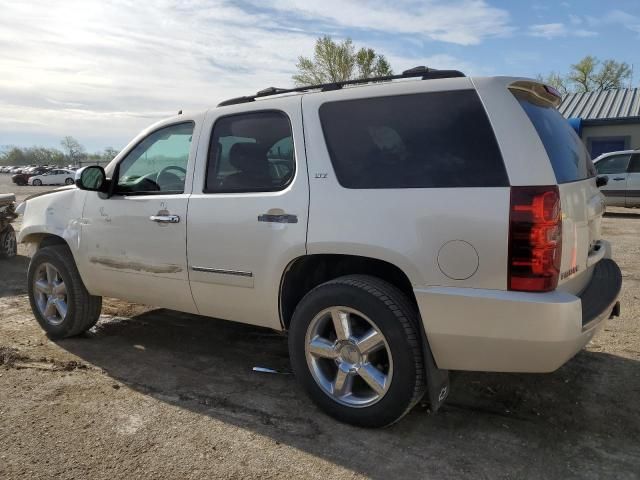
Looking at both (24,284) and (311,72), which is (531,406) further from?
(311,72)

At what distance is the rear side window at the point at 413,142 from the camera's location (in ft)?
9.01

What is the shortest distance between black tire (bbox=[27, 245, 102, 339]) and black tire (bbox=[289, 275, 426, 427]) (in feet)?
7.89

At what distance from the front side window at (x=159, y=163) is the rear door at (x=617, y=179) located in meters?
13.1

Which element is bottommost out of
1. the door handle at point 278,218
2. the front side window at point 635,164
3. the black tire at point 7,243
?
the black tire at point 7,243

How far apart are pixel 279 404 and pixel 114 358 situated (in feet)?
5.42

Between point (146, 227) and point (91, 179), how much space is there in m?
0.66

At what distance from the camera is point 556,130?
10.3 feet

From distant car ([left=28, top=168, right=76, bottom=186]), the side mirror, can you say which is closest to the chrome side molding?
the side mirror

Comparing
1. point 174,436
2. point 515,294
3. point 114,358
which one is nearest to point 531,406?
point 515,294

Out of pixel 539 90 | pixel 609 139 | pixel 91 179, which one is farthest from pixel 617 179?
pixel 91 179

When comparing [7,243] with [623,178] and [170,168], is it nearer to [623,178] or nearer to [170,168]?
[170,168]

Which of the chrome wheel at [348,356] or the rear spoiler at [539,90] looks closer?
the rear spoiler at [539,90]

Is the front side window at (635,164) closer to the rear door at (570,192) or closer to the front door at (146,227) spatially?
the rear door at (570,192)

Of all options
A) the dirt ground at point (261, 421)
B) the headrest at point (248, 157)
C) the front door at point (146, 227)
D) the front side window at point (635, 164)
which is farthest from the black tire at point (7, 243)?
the front side window at point (635, 164)
